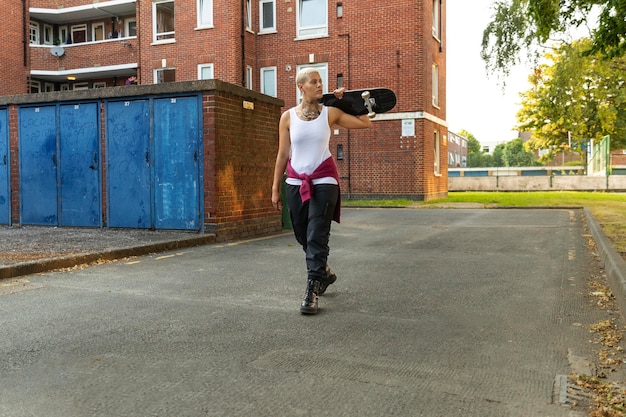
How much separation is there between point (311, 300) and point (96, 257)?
4091mm

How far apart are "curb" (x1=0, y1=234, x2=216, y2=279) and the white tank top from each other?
3653 millimetres

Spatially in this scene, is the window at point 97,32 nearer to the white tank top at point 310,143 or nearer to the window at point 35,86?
the window at point 35,86

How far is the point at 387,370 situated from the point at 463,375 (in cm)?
41

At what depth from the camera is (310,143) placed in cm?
487

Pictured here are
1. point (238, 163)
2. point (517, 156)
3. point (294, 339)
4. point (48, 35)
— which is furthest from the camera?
point (517, 156)

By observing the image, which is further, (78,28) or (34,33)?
(78,28)

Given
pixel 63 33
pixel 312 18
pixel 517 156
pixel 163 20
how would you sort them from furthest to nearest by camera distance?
1. pixel 517 156
2. pixel 63 33
3. pixel 163 20
4. pixel 312 18

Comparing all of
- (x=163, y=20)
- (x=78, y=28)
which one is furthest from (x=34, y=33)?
(x=163, y=20)

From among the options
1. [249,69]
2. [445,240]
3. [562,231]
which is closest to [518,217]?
[562,231]

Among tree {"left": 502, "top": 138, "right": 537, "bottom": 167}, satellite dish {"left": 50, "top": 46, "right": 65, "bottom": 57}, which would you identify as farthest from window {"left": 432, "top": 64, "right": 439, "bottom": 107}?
tree {"left": 502, "top": 138, "right": 537, "bottom": 167}

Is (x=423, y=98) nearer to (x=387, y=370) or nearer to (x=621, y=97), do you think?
(x=621, y=97)

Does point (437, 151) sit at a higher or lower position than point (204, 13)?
lower

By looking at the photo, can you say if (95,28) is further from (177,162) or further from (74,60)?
(177,162)

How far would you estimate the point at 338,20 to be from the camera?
25.8 metres
